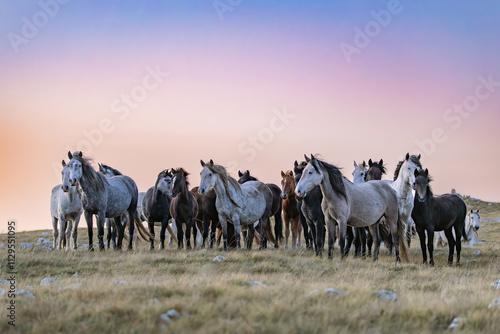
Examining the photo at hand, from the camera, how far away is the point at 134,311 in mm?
6660

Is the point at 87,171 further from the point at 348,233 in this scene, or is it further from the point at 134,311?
the point at 134,311

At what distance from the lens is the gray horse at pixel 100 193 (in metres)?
15.7

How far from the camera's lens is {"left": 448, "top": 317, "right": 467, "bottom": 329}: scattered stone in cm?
656

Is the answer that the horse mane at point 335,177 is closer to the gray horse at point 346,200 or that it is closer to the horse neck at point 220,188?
the gray horse at point 346,200

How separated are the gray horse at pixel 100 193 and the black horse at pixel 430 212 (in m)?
8.51

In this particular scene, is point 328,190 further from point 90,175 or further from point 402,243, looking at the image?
point 90,175

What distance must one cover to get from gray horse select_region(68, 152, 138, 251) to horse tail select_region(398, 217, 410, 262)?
814 centimetres

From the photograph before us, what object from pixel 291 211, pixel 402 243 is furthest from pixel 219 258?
pixel 291 211

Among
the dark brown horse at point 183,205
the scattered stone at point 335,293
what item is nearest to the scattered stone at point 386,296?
the scattered stone at point 335,293

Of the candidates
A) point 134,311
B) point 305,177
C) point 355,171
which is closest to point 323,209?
point 305,177

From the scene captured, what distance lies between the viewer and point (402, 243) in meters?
16.2

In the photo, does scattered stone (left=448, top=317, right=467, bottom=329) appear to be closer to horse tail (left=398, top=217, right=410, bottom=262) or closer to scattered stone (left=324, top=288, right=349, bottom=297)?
scattered stone (left=324, top=288, right=349, bottom=297)

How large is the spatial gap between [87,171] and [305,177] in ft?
20.0

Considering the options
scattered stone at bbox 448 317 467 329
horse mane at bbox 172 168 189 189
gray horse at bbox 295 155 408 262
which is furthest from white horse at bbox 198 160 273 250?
scattered stone at bbox 448 317 467 329
